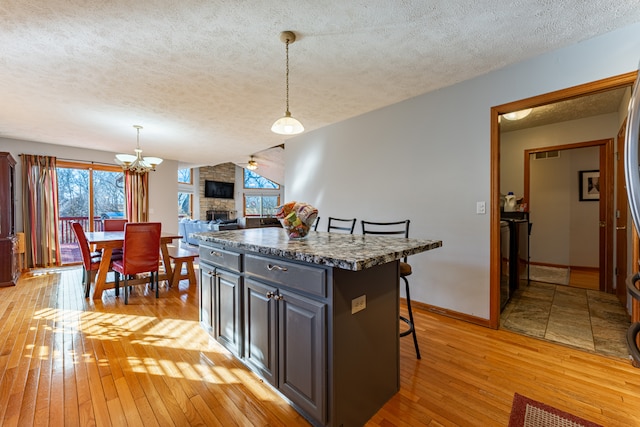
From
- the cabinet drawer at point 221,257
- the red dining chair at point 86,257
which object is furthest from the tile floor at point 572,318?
the red dining chair at point 86,257

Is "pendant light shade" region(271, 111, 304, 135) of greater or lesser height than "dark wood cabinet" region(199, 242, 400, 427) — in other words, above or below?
above

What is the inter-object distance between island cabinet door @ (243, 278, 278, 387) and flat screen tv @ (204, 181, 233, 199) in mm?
9923

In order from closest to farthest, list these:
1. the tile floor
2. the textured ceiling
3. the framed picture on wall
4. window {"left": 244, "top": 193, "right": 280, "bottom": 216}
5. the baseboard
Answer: the textured ceiling, the tile floor, the baseboard, the framed picture on wall, window {"left": 244, "top": 193, "right": 280, "bottom": 216}

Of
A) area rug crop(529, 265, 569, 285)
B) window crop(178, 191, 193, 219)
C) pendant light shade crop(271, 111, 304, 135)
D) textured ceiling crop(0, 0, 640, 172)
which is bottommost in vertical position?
area rug crop(529, 265, 569, 285)

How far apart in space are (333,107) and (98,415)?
3.36m

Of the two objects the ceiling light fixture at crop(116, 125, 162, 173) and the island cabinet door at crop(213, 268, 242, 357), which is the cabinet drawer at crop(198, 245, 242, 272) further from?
the ceiling light fixture at crop(116, 125, 162, 173)

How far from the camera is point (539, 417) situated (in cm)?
148

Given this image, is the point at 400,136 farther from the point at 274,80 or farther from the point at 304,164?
the point at 304,164

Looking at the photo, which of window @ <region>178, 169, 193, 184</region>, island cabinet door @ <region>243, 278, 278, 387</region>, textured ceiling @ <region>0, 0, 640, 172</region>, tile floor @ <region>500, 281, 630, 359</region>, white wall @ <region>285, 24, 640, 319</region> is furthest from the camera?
window @ <region>178, 169, 193, 184</region>

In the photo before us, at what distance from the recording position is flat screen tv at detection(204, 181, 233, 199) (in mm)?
10852

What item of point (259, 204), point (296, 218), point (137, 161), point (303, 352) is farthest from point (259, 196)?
point (303, 352)

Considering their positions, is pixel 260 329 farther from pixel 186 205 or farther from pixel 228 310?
pixel 186 205

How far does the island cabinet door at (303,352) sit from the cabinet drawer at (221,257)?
0.49 meters

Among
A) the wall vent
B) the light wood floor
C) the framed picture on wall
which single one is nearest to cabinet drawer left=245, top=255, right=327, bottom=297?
the light wood floor
